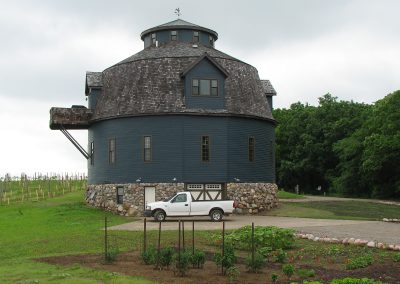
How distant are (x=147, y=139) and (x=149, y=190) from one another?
3.19 meters

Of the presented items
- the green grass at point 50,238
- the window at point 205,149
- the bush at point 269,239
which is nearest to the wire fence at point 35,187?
the green grass at point 50,238

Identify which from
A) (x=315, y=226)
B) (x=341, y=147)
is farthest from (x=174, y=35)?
(x=341, y=147)

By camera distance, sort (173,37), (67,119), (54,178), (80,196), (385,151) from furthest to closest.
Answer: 1. (54,178)
2. (385,151)
3. (80,196)
4. (173,37)
5. (67,119)

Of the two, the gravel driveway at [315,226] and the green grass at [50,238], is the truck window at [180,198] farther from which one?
the green grass at [50,238]

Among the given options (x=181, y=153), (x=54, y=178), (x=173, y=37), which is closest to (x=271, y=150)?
(x=181, y=153)

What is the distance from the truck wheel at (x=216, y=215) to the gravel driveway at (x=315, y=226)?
0.37 m

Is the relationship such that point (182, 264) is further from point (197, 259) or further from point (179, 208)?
point (179, 208)

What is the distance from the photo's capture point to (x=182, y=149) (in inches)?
1567

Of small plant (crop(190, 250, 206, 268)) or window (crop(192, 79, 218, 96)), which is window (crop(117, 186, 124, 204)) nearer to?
window (crop(192, 79, 218, 96))

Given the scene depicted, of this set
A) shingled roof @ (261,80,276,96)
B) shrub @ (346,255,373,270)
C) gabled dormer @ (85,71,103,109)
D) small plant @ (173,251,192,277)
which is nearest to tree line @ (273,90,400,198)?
shingled roof @ (261,80,276,96)

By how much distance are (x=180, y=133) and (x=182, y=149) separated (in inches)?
39.3

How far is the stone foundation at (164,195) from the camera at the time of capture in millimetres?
39719

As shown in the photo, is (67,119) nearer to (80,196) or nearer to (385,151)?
(80,196)

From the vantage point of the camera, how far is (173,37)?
4725cm
